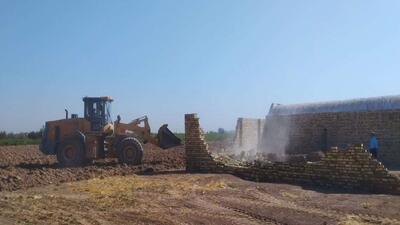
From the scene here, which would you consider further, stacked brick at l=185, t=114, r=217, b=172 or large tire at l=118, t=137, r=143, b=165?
large tire at l=118, t=137, r=143, b=165

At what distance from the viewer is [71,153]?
1920 centimetres

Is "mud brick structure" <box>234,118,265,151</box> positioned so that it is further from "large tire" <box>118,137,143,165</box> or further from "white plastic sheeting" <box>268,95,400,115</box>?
"large tire" <box>118,137,143,165</box>

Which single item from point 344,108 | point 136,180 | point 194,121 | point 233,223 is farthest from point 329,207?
point 344,108

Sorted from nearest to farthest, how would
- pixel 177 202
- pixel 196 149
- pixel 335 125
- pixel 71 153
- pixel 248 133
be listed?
pixel 177 202 → pixel 196 149 → pixel 71 153 → pixel 335 125 → pixel 248 133

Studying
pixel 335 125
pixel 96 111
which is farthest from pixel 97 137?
pixel 335 125

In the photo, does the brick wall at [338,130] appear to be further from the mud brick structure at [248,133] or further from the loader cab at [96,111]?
the loader cab at [96,111]

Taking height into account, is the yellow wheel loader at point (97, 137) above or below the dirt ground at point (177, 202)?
above

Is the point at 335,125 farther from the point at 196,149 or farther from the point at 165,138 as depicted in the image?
the point at 196,149

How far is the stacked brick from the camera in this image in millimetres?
16180

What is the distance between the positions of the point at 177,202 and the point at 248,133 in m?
16.8

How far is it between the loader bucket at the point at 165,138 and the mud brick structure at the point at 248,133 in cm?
612

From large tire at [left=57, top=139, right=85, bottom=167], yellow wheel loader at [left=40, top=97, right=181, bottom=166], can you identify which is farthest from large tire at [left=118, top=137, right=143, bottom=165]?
large tire at [left=57, top=139, right=85, bottom=167]


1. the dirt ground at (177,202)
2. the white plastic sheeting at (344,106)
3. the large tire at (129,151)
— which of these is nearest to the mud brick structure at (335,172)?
the dirt ground at (177,202)

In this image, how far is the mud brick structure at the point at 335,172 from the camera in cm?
1180
